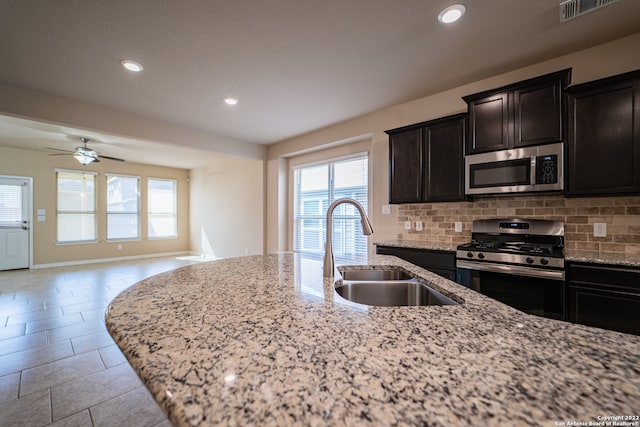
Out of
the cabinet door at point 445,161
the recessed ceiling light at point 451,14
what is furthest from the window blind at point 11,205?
the recessed ceiling light at point 451,14

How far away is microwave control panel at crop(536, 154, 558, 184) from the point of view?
7.47 ft

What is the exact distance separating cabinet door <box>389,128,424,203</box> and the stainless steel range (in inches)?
33.1

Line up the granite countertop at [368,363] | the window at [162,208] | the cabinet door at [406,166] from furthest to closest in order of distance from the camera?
the window at [162,208] → the cabinet door at [406,166] → the granite countertop at [368,363]

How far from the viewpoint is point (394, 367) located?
1.80 feet

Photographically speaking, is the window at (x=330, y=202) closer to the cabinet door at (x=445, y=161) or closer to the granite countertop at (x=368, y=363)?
the cabinet door at (x=445, y=161)

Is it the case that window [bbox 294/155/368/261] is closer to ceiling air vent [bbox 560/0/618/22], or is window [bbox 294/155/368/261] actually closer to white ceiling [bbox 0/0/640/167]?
white ceiling [bbox 0/0/640/167]

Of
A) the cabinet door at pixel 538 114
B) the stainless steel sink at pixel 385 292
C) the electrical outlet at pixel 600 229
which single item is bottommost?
the stainless steel sink at pixel 385 292

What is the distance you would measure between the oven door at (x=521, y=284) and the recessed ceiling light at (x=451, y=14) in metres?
1.99

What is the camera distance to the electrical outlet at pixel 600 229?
7.59 ft

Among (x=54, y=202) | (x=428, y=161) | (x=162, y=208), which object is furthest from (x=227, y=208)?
(x=428, y=161)

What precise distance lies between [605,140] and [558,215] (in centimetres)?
73

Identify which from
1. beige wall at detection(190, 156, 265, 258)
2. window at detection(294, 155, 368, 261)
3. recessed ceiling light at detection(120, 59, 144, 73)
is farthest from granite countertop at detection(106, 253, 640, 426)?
beige wall at detection(190, 156, 265, 258)

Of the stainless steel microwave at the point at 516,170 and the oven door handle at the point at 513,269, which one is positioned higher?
the stainless steel microwave at the point at 516,170

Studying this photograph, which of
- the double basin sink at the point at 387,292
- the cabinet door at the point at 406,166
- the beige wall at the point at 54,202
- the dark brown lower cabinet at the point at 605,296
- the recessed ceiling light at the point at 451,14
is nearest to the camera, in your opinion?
the double basin sink at the point at 387,292
